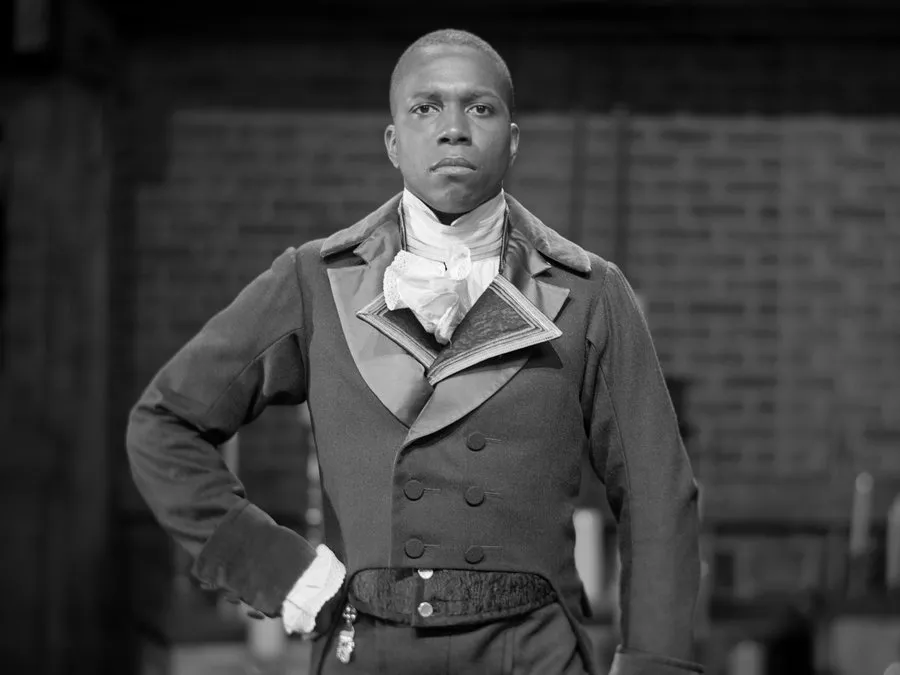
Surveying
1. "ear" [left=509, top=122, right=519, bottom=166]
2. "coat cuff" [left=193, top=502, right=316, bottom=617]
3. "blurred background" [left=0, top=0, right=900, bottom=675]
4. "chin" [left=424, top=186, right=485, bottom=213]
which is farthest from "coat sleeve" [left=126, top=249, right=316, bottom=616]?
"blurred background" [left=0, top=0, right=900, bottom=675]

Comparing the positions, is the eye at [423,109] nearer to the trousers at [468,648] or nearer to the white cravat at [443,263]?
the white cravat at [443,263]

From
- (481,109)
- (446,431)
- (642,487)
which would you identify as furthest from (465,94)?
(642,487)

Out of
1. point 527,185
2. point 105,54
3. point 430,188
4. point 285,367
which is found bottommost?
point 285,367

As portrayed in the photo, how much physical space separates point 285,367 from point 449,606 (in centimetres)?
39

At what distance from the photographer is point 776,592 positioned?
173 inches

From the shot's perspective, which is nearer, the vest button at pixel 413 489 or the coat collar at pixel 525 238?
the vest button at pixel 413 489

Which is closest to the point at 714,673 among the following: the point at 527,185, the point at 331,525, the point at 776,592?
the point at 776,592

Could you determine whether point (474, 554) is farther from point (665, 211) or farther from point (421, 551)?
point (665, 211)

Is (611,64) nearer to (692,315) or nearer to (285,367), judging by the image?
(692,315)

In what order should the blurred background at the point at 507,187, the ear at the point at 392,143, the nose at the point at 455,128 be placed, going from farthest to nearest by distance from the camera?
the blurred background at the point at 507,187 < the ear at the point at 392,143 < the nose at the point at 455,128

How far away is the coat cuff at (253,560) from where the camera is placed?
189 cm

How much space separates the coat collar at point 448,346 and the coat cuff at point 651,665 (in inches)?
15.3

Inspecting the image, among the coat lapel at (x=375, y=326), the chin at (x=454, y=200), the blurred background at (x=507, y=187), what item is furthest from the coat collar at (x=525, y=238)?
the blurred background at (x=507, y=187)

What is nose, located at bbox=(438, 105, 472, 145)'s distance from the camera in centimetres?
185
